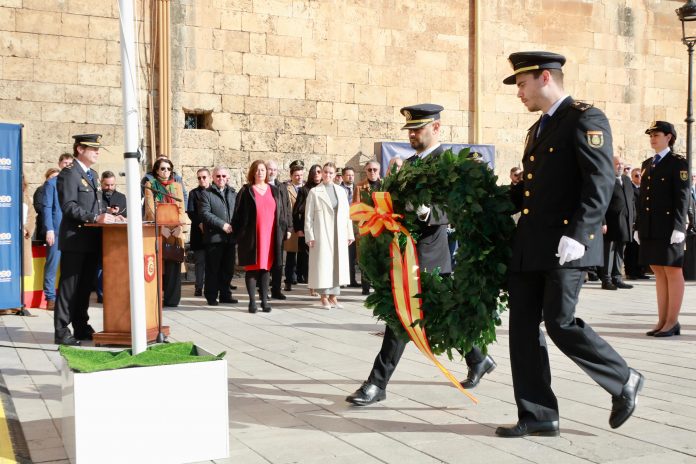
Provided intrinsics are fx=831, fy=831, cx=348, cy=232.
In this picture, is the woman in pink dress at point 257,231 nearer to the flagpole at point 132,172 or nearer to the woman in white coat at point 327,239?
the woman in white coat at point 327,239

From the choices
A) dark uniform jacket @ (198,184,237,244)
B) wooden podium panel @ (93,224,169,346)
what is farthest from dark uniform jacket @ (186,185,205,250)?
wooden podium panel @ (93,224,169,346)

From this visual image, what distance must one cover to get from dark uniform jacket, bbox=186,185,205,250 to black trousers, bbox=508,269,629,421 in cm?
715

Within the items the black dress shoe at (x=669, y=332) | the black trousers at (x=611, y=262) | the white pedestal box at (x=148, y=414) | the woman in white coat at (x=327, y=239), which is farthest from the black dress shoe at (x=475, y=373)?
the black trousers at (x=611, y=262)

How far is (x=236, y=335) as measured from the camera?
8242mm

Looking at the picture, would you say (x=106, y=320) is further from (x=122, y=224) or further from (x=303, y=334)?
(x=303, y=334)

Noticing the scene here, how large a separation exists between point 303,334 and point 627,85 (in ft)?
42.0

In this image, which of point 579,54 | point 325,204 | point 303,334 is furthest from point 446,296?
point 579,54

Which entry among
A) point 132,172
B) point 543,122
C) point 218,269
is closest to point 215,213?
point 218,269

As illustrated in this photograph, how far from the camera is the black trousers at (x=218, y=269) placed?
10773mm

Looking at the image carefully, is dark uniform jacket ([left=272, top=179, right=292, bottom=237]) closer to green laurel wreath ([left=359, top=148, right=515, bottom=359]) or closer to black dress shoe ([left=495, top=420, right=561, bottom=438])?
green laurel wreath ([left=359, top=148, right=515, bottom=359])

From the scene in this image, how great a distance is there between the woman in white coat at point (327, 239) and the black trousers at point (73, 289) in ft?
Answer: 10.3

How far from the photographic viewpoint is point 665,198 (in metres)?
8.30

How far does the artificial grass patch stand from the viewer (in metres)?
4.10

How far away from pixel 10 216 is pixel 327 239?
3.80m
